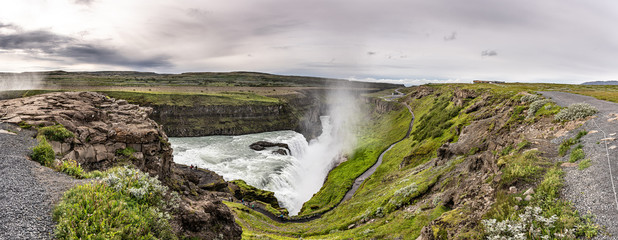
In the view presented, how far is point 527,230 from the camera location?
34.3ft

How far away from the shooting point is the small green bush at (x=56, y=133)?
625 inches

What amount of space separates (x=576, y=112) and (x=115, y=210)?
106ft

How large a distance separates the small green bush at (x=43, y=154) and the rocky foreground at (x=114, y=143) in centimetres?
118

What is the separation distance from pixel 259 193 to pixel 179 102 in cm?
8386

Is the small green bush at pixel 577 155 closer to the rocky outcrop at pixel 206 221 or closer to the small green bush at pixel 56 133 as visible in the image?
the rocky outcrop at pixel 206 221

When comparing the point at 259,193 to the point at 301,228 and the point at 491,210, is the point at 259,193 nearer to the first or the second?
the point at 301,228

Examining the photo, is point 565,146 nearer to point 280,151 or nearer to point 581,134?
point 581,134

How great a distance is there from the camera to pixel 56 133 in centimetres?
1609

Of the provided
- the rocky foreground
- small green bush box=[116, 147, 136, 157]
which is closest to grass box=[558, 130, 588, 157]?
the rocky foreground

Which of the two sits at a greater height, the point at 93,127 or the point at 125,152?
the point at 93,127

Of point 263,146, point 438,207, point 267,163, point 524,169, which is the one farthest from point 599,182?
point 263,146

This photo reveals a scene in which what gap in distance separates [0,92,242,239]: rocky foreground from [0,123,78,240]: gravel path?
134 centimetres

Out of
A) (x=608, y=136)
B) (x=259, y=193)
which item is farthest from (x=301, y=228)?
(x=608, y=136)

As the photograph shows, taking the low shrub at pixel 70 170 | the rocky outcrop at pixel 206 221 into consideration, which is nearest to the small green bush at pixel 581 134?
the rocky outcrop at pixel 206 221
